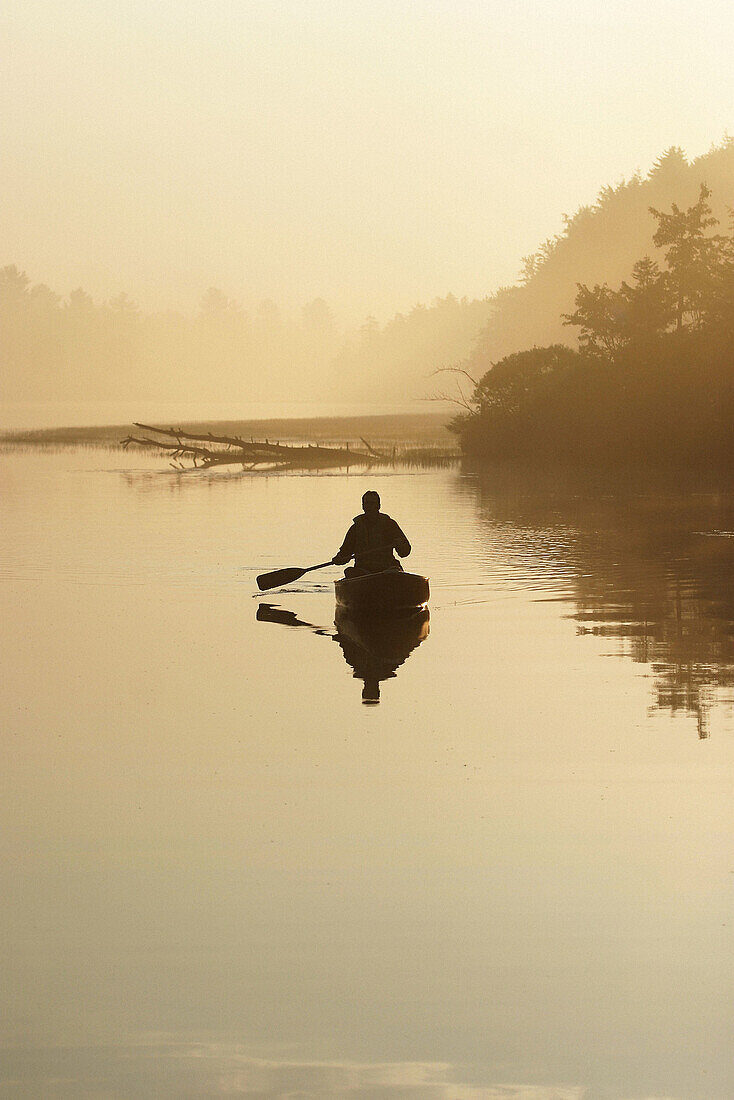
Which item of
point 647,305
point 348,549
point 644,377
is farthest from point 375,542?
point 647,305

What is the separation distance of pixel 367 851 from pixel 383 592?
427 inches

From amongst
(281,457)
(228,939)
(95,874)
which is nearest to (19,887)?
(95,874)

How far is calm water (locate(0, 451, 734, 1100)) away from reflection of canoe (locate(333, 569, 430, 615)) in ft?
1.72

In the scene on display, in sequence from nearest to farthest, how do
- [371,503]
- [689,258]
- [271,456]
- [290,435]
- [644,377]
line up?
[371,503], [644,377], [689,258], [271,456], [290,435]

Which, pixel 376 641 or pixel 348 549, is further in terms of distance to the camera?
pixel 348 549

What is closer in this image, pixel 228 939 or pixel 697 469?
pixel 228 939

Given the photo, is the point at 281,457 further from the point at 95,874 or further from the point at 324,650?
the point at 95,874

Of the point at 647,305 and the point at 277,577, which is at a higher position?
the point at 647,305

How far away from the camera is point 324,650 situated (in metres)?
19.6

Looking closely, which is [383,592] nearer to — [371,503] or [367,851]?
[371,503]

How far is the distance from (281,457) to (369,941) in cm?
5737

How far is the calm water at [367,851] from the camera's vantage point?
7.53m

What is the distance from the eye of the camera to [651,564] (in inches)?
1121

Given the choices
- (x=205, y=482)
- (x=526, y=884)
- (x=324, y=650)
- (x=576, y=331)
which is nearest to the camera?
(x=526, y=884)
